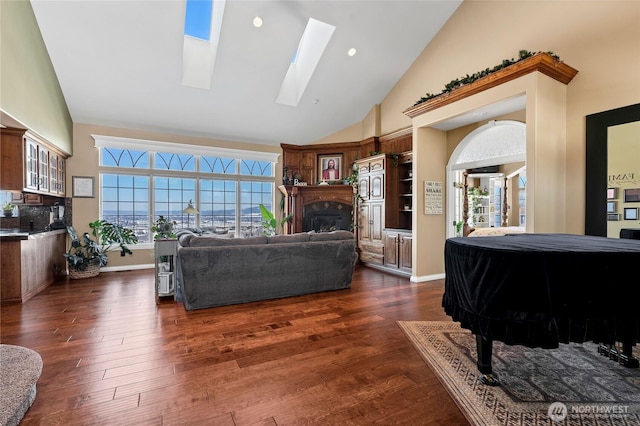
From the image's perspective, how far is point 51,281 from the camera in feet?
17.1

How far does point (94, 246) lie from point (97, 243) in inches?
20.6

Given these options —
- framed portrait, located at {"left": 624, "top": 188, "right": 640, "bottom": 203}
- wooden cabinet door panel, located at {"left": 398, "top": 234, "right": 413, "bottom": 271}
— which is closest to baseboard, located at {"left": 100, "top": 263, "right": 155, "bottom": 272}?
wooden cabinet door panel, located at {"left": 398, "top": 234, "right": 413, "bottom": 271}

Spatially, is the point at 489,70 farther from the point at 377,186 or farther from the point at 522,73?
the point at 377,186

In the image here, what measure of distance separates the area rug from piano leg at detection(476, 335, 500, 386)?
0.04 m

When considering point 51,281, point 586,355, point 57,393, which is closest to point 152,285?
point 51,281

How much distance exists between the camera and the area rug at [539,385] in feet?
5.94

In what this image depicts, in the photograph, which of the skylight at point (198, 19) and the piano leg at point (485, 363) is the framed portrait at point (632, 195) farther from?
the skylight at point (198, 19)

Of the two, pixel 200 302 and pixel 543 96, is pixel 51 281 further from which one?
pixel 543 96

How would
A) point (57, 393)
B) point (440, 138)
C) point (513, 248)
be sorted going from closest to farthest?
1. point (513, 248)
2. point (57, 393)
3. point (440, 138)

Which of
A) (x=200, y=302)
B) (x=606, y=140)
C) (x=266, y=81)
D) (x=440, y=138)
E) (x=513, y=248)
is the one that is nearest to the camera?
(x=513, y=248)

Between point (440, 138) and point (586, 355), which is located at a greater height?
point (440, 138)

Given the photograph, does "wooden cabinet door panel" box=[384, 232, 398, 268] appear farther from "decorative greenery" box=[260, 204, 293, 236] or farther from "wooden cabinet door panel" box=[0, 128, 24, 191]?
"wooden cabinet door panel" box=[0, 128, 24, 191]

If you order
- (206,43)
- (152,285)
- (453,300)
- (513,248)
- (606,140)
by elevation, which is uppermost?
(206,43)

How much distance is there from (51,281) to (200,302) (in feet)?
11.3
